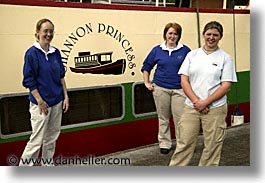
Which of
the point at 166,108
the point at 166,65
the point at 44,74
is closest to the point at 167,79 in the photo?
the point at 166,65

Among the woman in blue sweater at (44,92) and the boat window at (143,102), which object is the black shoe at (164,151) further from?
the woman in blue sweater at (44,92)

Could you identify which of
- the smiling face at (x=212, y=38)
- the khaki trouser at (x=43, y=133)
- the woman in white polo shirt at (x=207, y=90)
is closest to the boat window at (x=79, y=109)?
the khaki trouser at (x=43, y=133)

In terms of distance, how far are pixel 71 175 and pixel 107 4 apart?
106cm

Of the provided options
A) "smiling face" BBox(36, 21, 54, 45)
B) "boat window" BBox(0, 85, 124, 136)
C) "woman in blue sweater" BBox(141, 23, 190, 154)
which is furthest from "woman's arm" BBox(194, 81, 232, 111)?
"smiling face" BBox(36, 21, 54, 45)

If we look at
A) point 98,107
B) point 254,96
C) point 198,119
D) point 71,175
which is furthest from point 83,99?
point 254,96

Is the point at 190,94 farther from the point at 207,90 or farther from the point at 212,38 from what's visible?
the point at 212,38

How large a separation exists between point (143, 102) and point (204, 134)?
0.45 metres

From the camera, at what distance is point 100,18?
2500 millimetres

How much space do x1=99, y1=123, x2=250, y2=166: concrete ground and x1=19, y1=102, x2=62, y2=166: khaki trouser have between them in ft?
1.14

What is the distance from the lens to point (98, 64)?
2533mm

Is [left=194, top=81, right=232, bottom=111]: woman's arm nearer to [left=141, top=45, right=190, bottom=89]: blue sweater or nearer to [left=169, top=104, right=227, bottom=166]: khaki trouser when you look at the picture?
[left=169, top=104, right=227, bottom=166]: khaki trouser

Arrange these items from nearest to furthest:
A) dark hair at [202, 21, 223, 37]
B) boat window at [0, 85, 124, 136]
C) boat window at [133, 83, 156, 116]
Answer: boat window at [0, 85, 124, 136]
dark hair at [202, 21, 223, 37]
boat window at [133, 83, 156, 116]

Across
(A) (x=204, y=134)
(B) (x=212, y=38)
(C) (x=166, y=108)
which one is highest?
(B) (x=212, y=38)

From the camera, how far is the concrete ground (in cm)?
258
